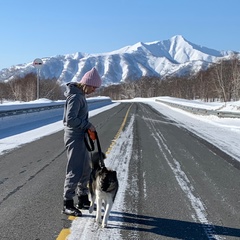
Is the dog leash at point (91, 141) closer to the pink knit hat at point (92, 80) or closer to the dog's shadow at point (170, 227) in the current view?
the pink knit hat at point (92, 80)

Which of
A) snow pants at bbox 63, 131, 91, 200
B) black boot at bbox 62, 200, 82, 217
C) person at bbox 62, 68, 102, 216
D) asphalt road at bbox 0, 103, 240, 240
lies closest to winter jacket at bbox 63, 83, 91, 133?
person at bbox 62, 68, 102, 216

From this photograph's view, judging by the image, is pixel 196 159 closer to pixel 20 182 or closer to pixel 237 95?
pixel 20 182

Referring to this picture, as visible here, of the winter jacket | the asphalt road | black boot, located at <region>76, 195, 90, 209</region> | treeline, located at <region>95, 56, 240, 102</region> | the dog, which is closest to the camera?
the dog

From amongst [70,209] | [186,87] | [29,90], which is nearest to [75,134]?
[70,209]

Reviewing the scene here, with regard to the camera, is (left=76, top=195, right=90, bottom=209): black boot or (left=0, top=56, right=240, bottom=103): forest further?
(left=0, top=56, right=240, bottom=103): forest

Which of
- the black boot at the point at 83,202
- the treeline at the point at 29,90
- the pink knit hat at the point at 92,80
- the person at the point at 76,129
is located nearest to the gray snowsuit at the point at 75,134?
the person at the point at 76,129

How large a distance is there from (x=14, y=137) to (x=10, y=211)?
9631 mm

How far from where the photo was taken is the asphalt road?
4.87 meters

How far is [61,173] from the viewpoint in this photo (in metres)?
8.09

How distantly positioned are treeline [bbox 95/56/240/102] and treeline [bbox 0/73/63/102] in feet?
61.0

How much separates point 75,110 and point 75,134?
38cm

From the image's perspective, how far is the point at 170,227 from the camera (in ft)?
16.4

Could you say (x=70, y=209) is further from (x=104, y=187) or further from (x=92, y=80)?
(x=92, y=80)

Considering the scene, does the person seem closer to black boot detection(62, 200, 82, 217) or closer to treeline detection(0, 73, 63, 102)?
black boot detection(62, 200, 82, 217)
